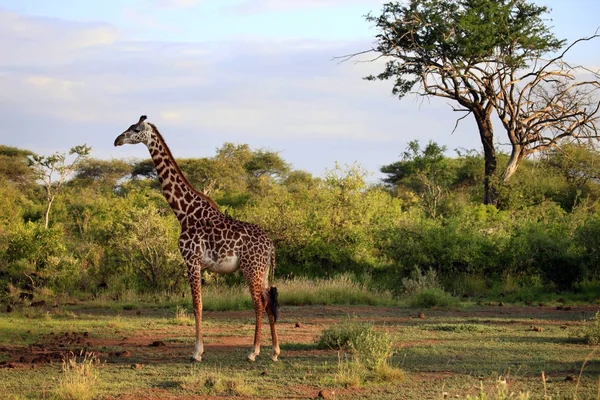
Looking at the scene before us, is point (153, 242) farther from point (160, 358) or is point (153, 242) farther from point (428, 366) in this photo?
point (428, 366)

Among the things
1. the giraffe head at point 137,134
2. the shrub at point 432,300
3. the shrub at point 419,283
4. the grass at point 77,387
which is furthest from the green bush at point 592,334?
the grass at point 77,387

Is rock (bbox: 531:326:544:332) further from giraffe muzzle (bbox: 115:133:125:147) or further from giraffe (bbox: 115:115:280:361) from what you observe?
giraffe muzzle (bbox: 115:133:125:147)

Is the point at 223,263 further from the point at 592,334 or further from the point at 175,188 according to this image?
the point at 592,334

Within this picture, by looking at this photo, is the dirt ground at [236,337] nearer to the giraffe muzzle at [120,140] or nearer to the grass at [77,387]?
the grass at [77,387]

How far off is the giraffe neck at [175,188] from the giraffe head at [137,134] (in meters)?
0.09

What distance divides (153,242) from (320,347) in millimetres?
8681

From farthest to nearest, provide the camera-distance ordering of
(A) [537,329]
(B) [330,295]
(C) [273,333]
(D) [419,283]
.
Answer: (D) [419,283] < (B) [330,295] < (A) [537,329] < (C) [273,333]

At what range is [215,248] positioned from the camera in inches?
400

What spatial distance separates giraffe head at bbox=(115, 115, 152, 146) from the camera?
411 inches

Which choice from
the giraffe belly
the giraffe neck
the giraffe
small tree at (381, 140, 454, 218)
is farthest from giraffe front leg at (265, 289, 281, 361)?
small tree at (381, 140, 454, 218)

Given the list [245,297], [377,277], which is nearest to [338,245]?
[377,277]

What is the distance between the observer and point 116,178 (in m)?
44.9

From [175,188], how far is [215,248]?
3.53 ft

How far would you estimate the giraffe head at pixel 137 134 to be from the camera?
10.4 meters
